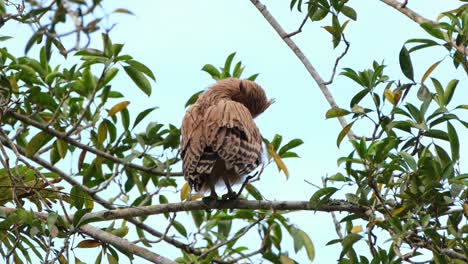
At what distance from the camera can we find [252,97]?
22.3ft

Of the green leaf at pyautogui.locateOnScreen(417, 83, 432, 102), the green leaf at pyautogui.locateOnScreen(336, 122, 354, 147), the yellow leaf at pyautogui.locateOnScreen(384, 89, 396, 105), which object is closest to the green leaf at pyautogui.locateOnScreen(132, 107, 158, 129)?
the green leaf at pyautogui.locateOnScreen(336, 122, 354, 147)

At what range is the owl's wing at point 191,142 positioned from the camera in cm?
555

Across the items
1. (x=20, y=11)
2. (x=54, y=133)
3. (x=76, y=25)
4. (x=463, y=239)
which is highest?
(x=20, y=11)

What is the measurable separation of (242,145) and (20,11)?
1.54 metres

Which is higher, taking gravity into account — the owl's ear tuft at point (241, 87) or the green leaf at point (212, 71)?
the green leaf at point (212, 71)

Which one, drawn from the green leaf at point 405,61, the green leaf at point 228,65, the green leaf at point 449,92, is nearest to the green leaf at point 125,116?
the green leaf at point 228,65

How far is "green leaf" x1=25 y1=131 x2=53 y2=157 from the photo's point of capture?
17.3ft

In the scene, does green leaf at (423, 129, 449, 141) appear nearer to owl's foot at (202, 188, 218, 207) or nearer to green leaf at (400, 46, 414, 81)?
green leaf at (400, 46, 414, 81)

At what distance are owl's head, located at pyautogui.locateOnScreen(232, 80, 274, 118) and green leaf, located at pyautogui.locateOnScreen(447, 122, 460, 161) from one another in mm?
2108

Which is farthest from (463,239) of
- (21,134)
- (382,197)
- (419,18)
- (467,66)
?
(21,134)

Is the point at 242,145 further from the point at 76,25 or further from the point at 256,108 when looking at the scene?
the point at 76,25

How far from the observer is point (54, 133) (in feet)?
16.8

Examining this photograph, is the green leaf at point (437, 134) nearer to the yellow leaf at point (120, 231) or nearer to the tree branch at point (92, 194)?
the tree branch at point (92, 194)

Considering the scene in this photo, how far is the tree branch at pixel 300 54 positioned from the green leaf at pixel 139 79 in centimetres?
104
